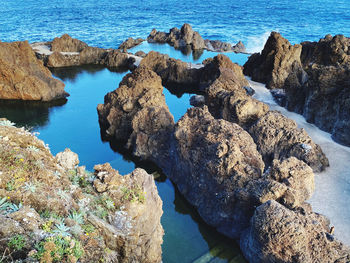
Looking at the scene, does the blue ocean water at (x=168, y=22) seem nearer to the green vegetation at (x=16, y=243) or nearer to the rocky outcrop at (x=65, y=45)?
the rocky outcrop at (x=65, y=45)

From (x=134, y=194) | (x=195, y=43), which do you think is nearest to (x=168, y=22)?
(x=195, y=43)

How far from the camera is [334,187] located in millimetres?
14422

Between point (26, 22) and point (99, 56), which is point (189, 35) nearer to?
point (99, 56)

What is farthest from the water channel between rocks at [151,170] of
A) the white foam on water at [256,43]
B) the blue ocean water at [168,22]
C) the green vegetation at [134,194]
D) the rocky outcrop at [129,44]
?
the blue ocean water at [168,22]

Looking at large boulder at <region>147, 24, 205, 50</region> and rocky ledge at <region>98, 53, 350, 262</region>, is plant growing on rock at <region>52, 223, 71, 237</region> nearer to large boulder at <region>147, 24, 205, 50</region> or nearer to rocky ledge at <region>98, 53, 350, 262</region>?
rocky ledge at <region>98, 53, 350, 262</region>

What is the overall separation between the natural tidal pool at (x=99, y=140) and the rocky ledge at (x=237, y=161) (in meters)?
0.64

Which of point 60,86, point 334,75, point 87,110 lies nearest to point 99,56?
point 60,86

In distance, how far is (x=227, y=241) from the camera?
39.7ft

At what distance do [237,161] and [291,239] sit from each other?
165 inches

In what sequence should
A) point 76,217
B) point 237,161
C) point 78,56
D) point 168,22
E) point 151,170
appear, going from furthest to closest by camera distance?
1. point 168,22
2. point 78,56
3. point 151,170
4. point 237,161
5. point 76,217

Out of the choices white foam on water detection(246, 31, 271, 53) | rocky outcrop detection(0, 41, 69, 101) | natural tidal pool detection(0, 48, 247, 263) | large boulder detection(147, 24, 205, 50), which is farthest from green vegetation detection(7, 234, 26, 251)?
white foam on water detection(246, 31, 271, 53)

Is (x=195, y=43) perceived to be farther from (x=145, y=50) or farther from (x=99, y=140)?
(x=99, y=140)

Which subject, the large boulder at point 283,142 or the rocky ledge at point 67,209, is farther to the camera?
the large boulder at point 283,142

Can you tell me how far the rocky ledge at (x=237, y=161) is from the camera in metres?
8.98
